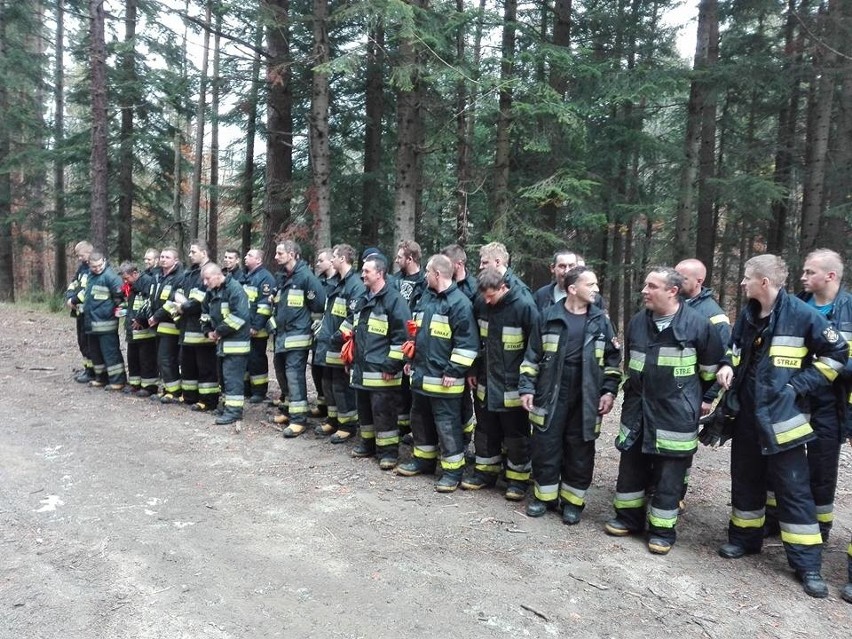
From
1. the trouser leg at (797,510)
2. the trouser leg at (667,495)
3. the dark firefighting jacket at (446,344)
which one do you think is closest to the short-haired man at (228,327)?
the dark firefighting jacket at (446,344)

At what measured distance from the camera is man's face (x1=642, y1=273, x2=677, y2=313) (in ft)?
14.8

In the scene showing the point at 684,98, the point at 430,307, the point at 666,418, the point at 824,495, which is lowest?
the point at 824,495

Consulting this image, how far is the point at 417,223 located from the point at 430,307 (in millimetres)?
9627

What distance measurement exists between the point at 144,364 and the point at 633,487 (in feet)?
24.5

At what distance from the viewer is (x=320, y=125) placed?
11.2 meters

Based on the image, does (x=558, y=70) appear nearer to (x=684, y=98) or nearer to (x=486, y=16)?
(x=486, y=16)

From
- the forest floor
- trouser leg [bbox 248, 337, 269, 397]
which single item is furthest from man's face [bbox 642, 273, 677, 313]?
trouser leg [bbox 248, 337, 269, 397]

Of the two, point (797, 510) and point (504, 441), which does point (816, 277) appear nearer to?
point (797, 510)

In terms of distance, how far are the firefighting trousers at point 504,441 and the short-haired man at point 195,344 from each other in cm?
429

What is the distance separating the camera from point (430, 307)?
575cm

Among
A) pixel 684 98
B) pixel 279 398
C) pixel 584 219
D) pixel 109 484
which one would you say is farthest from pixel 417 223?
pixel 109 484

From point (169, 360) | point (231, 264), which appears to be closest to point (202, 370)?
point (169, 360)

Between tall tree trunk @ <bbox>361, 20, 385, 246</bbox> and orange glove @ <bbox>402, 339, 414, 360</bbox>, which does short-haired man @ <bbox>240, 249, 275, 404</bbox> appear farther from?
tall tree trunk @ <bbox>361, 20, 385, 246</bbox>

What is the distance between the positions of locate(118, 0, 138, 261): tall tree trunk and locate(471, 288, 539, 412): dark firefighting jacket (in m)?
17.7
